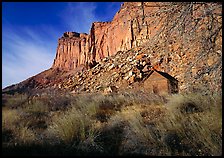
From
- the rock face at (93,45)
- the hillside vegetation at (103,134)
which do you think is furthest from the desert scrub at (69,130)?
the rock face at (93,45)

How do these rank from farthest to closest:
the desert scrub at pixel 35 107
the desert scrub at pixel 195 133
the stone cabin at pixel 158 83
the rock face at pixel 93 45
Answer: the rock face at pixel 93 45 < the stone cabin at pixel 158 83 < the desert scrub at pixel 35 107 < the desert scrub at pixel 195 133

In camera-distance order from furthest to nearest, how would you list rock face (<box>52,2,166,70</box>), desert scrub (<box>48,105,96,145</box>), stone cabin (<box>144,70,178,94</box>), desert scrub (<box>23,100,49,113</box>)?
rock face (<box>52,2,166,70</box>), stone cabin (<box>144,70,178,94</box>), desert scrub (<box>23,100,49,113</box>), desert scrub (<box>48,105,96,145</box>)

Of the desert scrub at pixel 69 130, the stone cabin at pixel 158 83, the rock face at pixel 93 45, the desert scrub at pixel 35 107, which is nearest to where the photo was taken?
the desert scrub at pixel 69 130

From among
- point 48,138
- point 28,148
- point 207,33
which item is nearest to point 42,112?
point 48,138

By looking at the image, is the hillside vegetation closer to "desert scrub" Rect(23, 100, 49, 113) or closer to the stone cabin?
"desert scrub" Rect(23, 100, 49, 113)

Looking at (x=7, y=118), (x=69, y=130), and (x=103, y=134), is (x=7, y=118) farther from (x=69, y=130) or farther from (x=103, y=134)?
(x=103, y=134)

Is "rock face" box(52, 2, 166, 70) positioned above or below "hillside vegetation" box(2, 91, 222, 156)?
above

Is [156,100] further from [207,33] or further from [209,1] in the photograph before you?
[209,1]

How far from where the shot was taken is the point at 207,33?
4953 millimetres

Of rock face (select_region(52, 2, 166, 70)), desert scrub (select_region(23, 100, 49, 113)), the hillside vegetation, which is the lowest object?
the hillside vegetation

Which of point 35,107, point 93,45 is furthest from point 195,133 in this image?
point 93,45

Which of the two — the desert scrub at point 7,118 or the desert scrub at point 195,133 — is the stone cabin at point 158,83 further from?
the desert scrub at point 7,118

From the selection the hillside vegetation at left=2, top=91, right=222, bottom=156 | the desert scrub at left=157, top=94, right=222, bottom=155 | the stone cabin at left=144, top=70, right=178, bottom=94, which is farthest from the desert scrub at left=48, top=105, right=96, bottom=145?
the stone cabin at left=144, top=70, right=178, bottom=94

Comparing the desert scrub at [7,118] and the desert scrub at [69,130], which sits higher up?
the desert scrub at [7,118]
